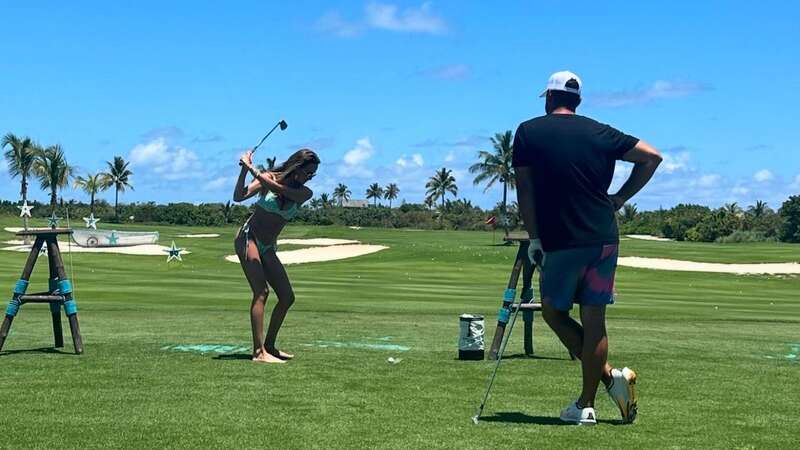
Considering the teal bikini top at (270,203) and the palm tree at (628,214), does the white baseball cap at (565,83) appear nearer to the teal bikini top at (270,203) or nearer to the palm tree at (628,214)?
the teal bikini top at (270,203)

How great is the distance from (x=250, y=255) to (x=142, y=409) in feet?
12.4

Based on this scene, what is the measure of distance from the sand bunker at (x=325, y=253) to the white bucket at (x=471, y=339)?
4518 cm

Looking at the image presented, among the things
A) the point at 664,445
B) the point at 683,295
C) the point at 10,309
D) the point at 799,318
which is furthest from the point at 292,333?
the point at 683,295

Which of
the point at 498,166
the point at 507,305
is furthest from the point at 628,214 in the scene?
the point at 507,305

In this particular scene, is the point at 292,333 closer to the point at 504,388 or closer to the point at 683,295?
the point at 504,388

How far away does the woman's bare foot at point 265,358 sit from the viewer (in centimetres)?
1016

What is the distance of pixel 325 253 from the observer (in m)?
60.6

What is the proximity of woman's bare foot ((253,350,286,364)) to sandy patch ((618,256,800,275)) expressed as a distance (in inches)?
1632

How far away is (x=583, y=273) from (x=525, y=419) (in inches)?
45.9

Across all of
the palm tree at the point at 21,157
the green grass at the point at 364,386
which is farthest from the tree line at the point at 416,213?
the green grass at the point at 364,386

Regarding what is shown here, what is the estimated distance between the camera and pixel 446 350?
37.7 feet

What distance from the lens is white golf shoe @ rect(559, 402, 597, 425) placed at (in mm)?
6924

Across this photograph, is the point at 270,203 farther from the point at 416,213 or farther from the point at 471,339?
the point at 416,213

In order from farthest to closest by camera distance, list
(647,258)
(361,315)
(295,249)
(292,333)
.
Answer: (295,249), (647,258), (361,315), (292,333)
